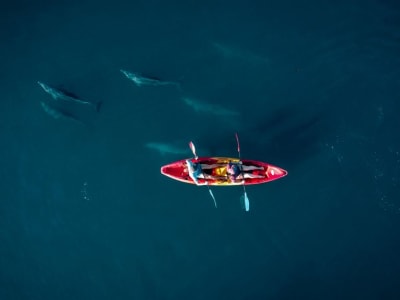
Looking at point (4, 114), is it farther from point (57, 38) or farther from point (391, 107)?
point (391, 107)

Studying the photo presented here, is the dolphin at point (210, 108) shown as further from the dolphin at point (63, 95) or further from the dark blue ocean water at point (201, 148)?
the dolphin at point (63, 95)

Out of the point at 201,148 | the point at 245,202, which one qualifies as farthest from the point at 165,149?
the point at 245,202

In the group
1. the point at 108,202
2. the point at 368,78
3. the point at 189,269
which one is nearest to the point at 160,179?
the point at 108,202

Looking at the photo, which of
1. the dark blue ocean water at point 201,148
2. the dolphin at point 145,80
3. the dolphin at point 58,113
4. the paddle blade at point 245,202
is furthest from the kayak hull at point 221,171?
the dolphin at point 58,113

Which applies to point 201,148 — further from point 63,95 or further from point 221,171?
point 63,95

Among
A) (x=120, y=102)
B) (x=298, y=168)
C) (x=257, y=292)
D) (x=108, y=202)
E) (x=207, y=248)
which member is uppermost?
(x=120, y=102)

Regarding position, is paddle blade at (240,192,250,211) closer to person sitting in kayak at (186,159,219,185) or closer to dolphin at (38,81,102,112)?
person sitting in kayak at (186,159,219,185)
